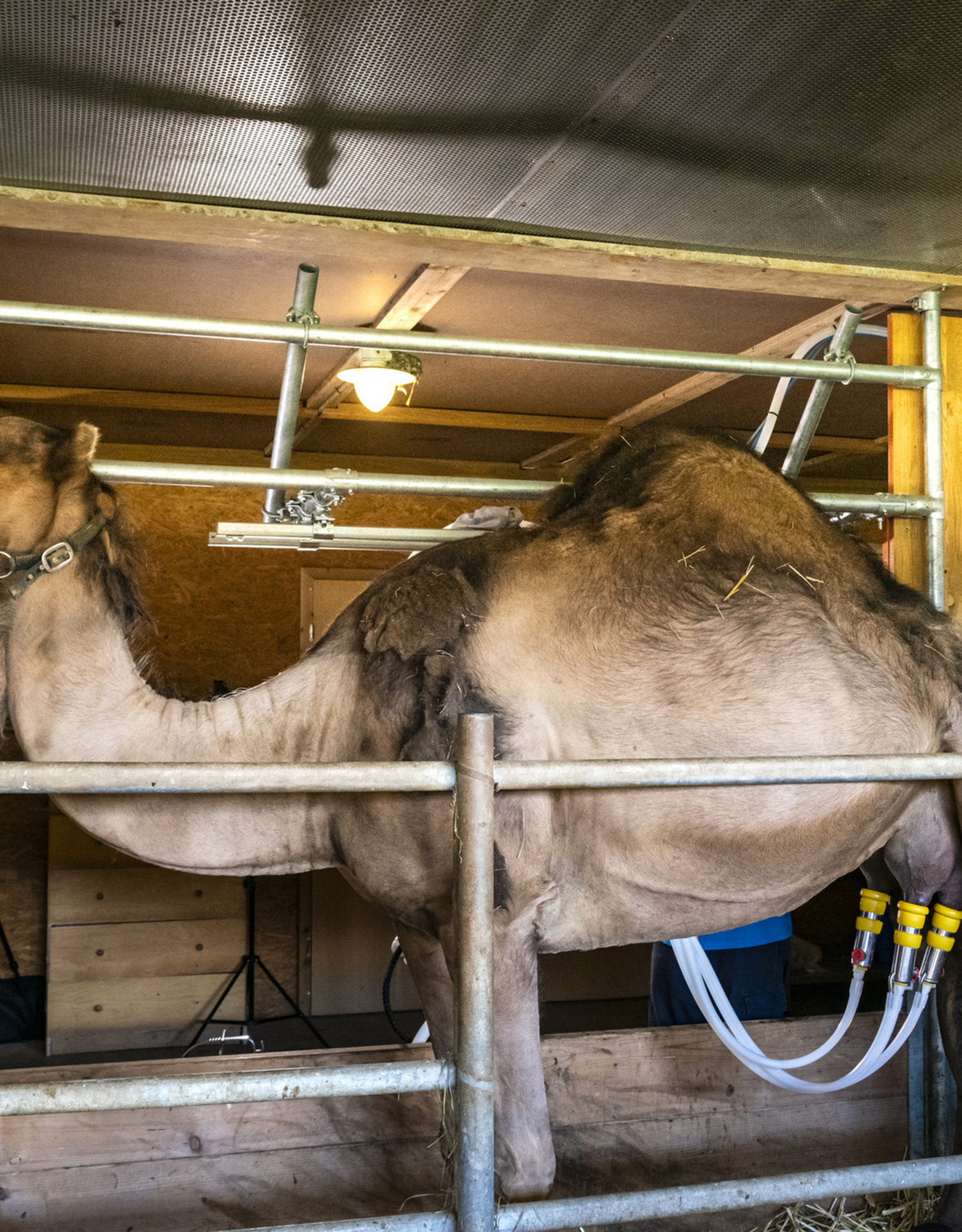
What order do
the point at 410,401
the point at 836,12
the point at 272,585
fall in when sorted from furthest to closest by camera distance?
1. the point at 272,585
2. the point at 410,401
3. the point at 836,12

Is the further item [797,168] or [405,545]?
[405,545]

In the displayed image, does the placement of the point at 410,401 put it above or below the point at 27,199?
above

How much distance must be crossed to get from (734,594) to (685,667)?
0.20 m

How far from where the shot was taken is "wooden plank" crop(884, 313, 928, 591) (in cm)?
313

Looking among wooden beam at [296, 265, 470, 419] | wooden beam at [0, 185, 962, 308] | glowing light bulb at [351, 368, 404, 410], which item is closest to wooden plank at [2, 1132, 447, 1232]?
wooden beam at [0, 185, 962, 308]

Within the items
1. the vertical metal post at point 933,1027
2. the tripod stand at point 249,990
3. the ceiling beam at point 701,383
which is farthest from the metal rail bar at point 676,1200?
the tripod stand at point 249,990

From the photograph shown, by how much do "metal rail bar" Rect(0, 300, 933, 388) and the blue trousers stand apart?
6.43ft

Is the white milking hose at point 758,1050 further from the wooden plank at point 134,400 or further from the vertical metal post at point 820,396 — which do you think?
the wooden plank at point 134,400

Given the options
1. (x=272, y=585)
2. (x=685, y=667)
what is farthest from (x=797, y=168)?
(x=272, y=585)

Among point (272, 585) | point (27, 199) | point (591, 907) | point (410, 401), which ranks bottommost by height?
point (591, 907)

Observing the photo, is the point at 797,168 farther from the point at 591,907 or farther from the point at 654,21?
the point at 591,907

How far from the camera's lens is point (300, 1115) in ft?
8.83

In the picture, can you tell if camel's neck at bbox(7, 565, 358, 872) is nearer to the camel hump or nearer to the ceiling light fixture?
the camel hump

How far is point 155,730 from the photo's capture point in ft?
8.15
